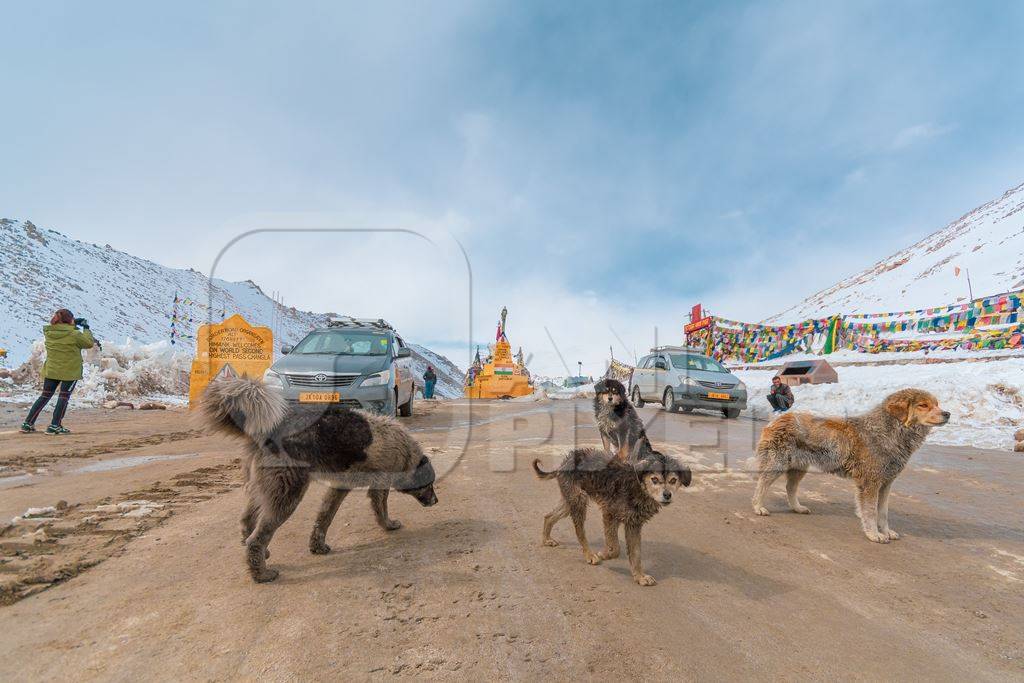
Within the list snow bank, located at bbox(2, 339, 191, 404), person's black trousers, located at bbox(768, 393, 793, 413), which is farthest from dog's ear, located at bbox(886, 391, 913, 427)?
snow bank, located at bbox(2, 339, 191, 404)

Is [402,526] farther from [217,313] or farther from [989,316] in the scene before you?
[217,313]

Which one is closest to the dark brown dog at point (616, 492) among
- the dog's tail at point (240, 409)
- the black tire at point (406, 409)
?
the dog's tail at point (240, 409)

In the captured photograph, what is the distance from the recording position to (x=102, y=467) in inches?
238

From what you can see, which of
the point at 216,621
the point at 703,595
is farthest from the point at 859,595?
the point at 216,621

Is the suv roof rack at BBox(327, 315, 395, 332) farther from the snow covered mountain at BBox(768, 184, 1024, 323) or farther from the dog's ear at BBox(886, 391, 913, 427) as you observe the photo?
the snow covered mountain at BBox(768, 184, 1024, 323)

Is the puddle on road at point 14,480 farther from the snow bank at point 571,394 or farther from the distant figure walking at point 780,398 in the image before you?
the snow bank at point 571,394

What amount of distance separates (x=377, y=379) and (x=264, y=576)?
21.7 feet

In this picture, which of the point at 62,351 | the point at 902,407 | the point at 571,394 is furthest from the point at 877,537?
the point at 571,394

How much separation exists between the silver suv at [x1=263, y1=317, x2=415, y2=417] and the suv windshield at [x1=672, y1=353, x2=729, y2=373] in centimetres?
903

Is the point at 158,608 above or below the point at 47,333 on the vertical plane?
below

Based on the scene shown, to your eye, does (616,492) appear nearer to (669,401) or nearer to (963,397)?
(669,401)

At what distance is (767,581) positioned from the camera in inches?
126

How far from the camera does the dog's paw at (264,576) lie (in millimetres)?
2965

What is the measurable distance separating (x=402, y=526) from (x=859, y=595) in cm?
344
